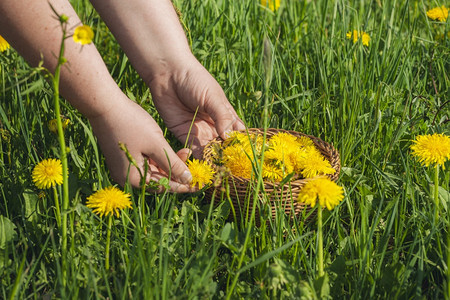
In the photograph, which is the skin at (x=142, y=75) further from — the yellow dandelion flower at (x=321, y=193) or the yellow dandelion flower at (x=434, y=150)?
the yellow dandelion flower at (x=434, y=150)

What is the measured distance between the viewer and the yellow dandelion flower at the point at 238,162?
1.64 meters

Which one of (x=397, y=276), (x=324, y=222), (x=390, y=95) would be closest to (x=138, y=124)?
(x=324, y=222)

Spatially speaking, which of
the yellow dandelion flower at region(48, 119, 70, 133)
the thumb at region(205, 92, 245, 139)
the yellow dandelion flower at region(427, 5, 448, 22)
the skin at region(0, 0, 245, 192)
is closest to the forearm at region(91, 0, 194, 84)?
the skin at region(0, 0, 245, 192)

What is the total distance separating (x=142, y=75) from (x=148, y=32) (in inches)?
6.5

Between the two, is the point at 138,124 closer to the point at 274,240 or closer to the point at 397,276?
the point at 274,240

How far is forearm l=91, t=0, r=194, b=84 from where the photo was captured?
6.06 ft

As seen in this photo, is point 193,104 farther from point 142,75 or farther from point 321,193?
point 321,193

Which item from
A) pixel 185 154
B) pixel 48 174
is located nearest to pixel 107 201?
pixel 48 174

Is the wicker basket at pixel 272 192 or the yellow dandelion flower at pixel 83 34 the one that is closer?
the yellow dandelion flower at pixel 83 34

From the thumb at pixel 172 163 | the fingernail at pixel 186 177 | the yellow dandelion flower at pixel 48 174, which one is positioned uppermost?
the yellow dandelion flower at pixel 48 174

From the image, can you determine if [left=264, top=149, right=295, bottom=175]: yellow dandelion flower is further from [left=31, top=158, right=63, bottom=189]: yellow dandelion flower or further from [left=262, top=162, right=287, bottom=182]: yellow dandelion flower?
[left=31, top=158, right=63, bottom=189]: yellow dandelion flower

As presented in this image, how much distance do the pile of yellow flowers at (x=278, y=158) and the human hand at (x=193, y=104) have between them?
107mm

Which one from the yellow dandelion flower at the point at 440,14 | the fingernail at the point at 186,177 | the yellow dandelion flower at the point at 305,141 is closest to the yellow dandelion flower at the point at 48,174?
the fingernail at the point at 186,177

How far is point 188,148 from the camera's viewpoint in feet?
6.00
